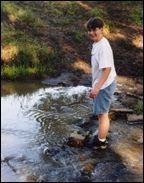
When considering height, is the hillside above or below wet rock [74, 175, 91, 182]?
above

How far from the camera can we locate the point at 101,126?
576cm

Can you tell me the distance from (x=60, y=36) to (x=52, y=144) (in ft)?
21.4

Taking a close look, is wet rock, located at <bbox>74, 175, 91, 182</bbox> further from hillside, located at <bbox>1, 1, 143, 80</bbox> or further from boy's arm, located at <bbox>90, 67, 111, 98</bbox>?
hillside, located at <bbox>1, 1, 143, 80</bbox>

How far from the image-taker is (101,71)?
18.1ft

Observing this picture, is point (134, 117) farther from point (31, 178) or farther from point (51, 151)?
point (31, 178)

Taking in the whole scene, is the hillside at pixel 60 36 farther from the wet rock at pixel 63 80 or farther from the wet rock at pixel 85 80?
the wet rock at pixel 85 80

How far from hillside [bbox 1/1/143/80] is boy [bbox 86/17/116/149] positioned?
168 inches

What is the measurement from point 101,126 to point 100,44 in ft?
3.58

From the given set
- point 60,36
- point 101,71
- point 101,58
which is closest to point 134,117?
point 101,71

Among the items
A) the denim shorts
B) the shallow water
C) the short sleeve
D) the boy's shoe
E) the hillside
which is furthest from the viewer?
the hillside

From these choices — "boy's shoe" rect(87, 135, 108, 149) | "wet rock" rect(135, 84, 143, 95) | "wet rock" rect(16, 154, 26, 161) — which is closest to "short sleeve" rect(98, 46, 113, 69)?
"boy's shoe" rect(87, 135, 108, 149)

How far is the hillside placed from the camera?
1034 centimetres

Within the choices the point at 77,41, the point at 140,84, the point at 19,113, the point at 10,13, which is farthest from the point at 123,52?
the point at 19,113

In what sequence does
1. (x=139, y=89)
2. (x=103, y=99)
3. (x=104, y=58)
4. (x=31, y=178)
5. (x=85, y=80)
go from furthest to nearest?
(x=85, y=80) → (x=139, y=89) → (x=103, y=99) → (x=104, y=58) → (x=31, y=178)
